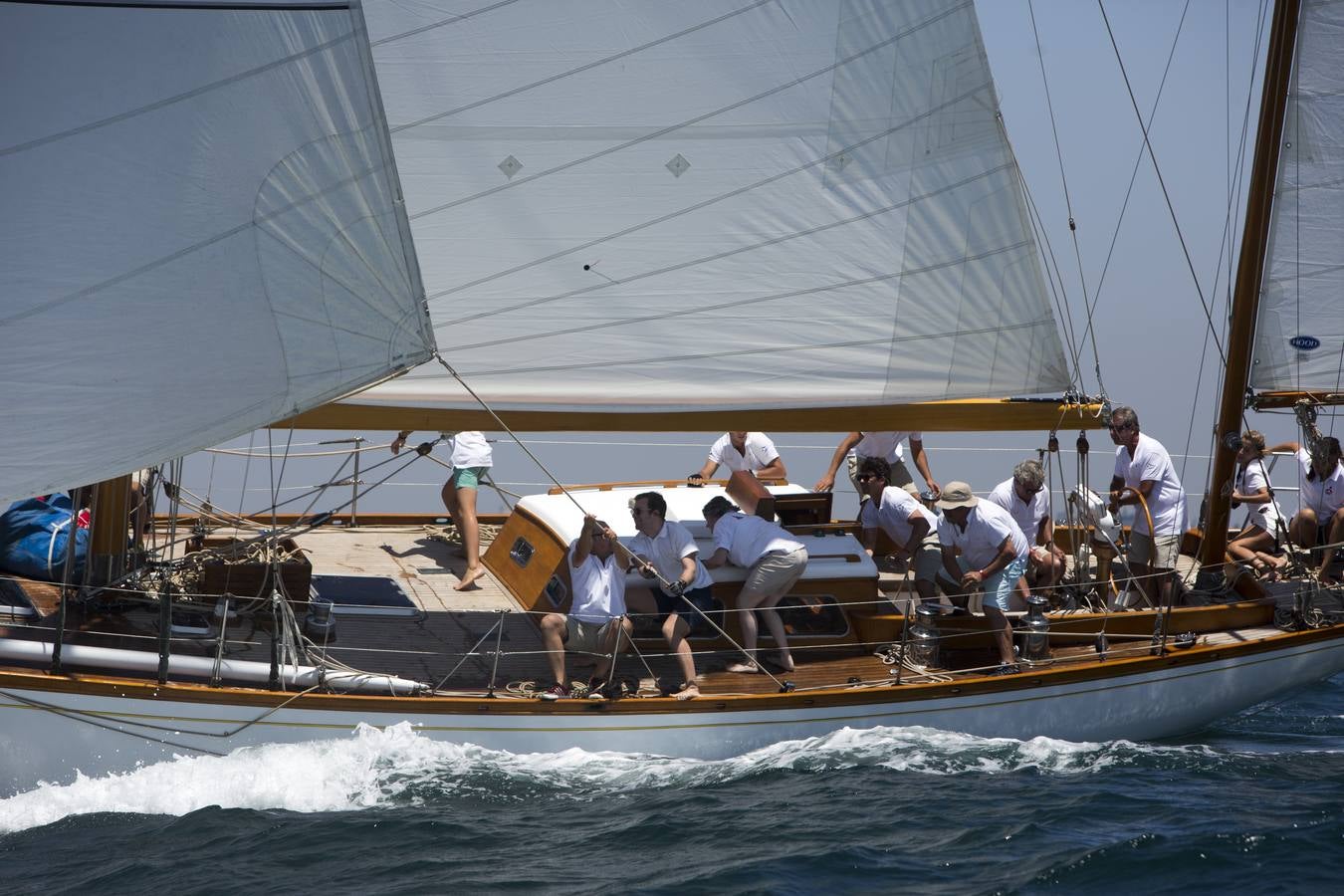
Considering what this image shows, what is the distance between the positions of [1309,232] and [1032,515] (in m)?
2.40

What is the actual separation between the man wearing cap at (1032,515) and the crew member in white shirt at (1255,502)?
5.04 feet

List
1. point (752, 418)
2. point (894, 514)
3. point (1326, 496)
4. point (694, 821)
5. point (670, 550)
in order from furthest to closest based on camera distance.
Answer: point (1326, 496) → point (894, 514) → point (752, 418) → point (670, 550) → point (694, 821)

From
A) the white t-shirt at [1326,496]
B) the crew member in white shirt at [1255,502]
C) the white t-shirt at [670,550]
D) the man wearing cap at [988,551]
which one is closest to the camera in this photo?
the white t-shirt at [670,550]

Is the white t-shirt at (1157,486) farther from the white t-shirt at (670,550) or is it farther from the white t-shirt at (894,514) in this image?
the white t-shirt at (670,550)

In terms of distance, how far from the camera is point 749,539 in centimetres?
736

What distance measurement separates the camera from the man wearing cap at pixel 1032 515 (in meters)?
7.99

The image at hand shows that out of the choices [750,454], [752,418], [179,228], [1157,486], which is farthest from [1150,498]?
[179,228]

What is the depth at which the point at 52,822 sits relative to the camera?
617cm

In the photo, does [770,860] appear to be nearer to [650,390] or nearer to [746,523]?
[746,523]

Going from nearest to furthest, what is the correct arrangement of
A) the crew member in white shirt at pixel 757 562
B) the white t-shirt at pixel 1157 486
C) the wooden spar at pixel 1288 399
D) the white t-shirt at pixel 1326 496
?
the crew member in white shirt at pixel 757 562 < the white t-shirt at pixel 1157 486 < the wooden spar at pixel 1288 399 < the white t-shirt at pixel 1326 496

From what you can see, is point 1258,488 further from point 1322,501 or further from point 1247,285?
point 1247,285

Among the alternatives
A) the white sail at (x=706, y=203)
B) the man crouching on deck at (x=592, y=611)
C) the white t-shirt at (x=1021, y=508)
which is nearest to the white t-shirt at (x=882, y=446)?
the white t-shirt at (x=1021, y=508)

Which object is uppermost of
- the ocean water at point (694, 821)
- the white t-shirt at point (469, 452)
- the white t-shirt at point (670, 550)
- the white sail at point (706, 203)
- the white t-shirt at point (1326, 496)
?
the white sail at point (706, 203)

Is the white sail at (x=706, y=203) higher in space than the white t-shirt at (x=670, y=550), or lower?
higher
